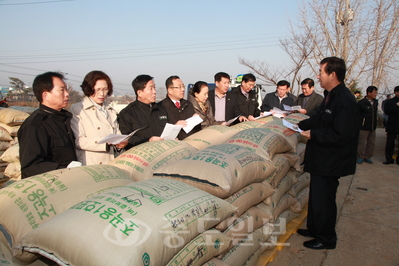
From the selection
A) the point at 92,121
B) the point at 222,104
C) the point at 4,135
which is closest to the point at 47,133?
the point at 92,121

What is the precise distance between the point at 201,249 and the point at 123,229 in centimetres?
54

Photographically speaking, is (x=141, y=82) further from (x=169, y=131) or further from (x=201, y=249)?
(x=201, y=249)

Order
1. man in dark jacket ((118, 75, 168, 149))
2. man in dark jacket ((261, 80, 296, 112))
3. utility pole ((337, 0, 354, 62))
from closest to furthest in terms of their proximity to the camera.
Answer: man in dark jacket ((118, 75, 168, 149)) < man in dark jacket ((261, 80, 296, 112)) < utility pole ((337, 0, 354, 62))

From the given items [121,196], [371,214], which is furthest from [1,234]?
[371,214]

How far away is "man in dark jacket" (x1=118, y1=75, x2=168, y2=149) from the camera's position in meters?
2.94

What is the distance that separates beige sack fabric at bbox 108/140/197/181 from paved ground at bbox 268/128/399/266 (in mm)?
1259

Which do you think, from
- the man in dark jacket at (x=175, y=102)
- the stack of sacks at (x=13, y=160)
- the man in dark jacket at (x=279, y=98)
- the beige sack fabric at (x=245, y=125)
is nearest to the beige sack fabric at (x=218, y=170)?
the man in dark jacket at (x=175, y=102)

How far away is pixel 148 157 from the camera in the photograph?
2348 mm

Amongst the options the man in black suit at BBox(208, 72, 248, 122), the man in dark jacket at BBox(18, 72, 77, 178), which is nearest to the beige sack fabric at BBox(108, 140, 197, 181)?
the man in dark jacket at BBox(18, 72, 77, 178)

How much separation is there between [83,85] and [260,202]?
1.95m

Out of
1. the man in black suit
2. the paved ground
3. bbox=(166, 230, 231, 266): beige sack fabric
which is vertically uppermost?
the man in black suit

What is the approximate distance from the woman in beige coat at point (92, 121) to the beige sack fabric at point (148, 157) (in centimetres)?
23

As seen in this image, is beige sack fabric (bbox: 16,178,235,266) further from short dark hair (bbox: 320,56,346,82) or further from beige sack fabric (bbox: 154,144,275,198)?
short dark hair (bbox: 320,56,346,82)

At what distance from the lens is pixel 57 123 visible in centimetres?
212
